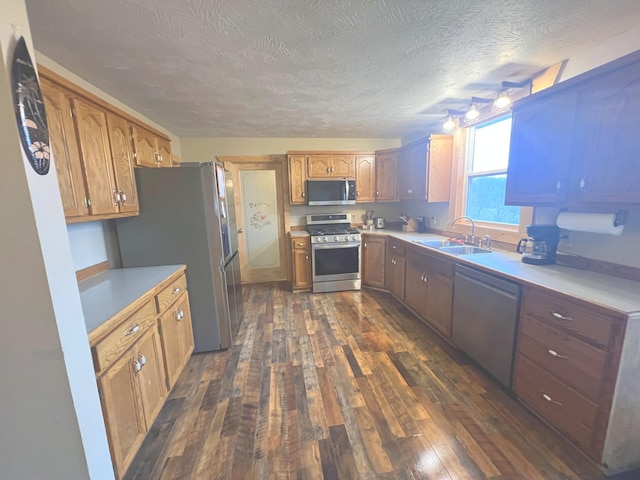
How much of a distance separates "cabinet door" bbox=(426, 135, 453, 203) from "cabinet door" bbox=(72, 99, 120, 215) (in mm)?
3259

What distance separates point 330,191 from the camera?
4.13 m

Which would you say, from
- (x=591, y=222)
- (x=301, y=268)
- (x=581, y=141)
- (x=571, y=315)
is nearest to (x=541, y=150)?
(x=581, y=141)

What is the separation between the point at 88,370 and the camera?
105 centimetres

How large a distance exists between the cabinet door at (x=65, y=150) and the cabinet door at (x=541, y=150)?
3.05 m

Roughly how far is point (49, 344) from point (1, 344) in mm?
161

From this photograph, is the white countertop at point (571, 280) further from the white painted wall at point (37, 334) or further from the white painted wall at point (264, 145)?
the white painted wall at point (264, 145)

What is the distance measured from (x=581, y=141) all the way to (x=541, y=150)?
256 mm

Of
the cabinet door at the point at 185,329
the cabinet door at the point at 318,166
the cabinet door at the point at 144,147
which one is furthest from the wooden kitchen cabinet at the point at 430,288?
the cabinet door at the point at 144,147

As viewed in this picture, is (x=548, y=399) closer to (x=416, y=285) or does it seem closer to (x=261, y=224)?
(x=416, y=285)

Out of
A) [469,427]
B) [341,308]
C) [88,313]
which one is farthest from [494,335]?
[88,313]

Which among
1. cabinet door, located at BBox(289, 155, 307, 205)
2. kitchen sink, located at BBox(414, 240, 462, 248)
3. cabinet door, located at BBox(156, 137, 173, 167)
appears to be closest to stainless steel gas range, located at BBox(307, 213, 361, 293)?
cabinet door, located at BBox(289, 155, 307, 205)

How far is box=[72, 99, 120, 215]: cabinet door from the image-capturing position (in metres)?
1.64

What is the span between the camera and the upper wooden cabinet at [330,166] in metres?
→ 4.09

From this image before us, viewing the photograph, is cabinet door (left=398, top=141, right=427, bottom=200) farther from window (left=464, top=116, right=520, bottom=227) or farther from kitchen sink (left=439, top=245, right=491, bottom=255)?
kitchen sink (left=439, top=245, right=491, bottom=255)
